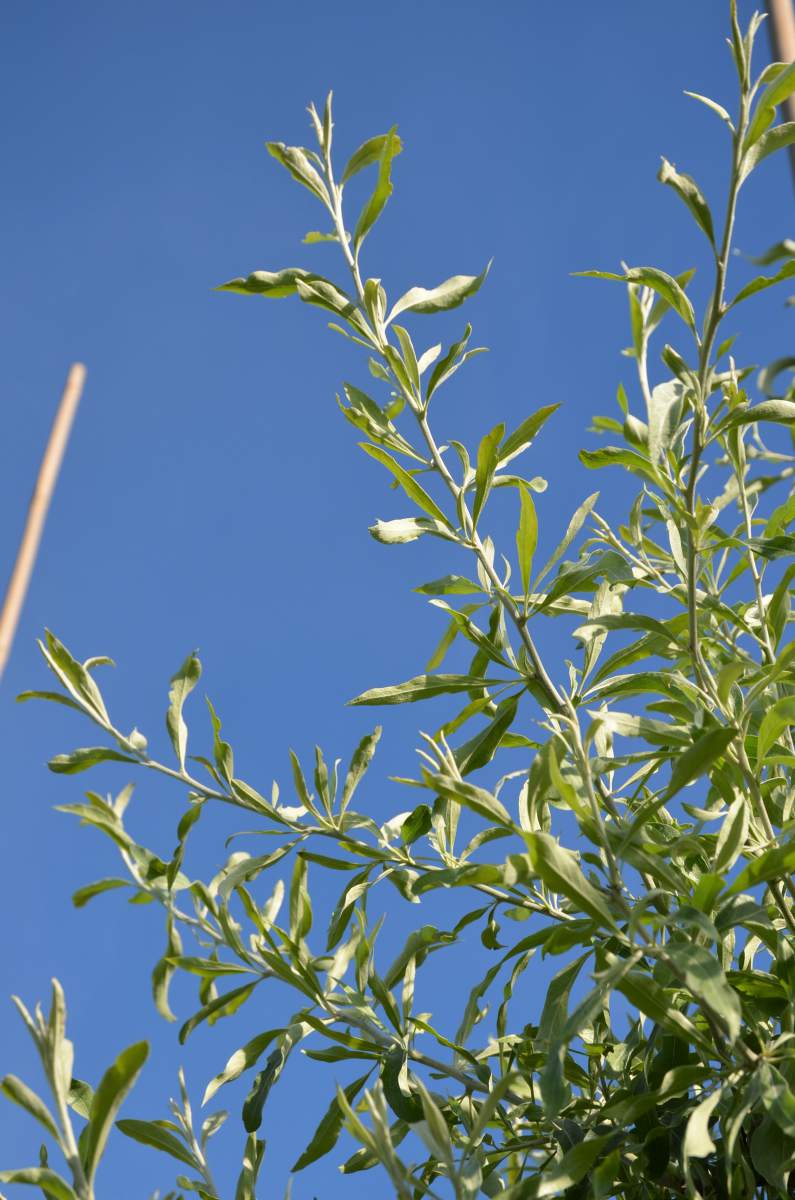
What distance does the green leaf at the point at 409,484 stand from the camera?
1128 millimetres

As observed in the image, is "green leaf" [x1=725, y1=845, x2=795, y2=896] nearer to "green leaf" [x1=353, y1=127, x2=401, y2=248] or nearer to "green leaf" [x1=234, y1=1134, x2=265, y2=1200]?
"green leaf" [x1=234, y1=1134, x2=265, y2=1200]

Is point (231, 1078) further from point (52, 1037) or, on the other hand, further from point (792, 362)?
point (792, 362)

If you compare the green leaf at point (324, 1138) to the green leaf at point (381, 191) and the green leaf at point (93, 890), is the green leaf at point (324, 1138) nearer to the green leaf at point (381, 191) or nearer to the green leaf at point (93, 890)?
the green leaf at point (93, 890)

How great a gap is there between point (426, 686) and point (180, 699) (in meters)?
0.26

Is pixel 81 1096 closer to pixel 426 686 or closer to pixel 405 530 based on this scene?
pixel 426 686

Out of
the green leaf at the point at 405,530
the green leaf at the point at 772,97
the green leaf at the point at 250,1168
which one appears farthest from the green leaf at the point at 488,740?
the green leaf at the point at 772,97

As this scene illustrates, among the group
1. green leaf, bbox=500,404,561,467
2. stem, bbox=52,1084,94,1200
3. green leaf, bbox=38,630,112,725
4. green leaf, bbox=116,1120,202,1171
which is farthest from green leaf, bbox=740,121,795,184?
green leaf, bbox=116,1120,202,1171

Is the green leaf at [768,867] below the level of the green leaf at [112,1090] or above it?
above

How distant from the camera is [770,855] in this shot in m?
0.82

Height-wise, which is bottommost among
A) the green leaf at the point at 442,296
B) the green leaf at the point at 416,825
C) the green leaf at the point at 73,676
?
the green leaf at the point at 416,825

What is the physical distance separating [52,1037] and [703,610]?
0.75 meters

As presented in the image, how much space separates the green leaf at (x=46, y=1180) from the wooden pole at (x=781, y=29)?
171 centimetres

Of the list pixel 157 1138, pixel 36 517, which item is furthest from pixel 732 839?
pixel 36 517

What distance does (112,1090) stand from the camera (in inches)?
30.1
